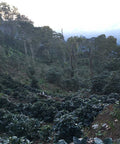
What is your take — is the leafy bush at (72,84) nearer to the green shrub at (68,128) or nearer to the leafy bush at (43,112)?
the leafy bush at (43,112)

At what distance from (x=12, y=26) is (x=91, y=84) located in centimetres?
2650

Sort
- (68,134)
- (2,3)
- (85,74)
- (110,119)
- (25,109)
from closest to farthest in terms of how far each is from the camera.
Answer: (68,134), (110,119), (25,109), (85,74), (2,3)

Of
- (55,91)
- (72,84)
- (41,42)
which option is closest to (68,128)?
Result: (55,91)

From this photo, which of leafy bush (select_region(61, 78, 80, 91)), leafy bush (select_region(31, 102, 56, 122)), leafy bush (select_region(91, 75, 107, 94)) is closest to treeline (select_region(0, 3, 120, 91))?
leafy bush (select_region(61, 78, 80, 91))

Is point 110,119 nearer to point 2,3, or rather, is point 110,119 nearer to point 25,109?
point 25,109

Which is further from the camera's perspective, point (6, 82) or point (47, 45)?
point (47, 45)

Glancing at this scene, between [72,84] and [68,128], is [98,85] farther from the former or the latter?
[68,128]

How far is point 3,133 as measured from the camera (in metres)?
5.50

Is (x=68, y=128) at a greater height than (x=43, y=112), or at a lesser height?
greater

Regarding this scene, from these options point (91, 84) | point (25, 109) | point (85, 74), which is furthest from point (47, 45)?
point (25, 109)

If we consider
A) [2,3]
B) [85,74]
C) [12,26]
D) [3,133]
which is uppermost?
[2,3]

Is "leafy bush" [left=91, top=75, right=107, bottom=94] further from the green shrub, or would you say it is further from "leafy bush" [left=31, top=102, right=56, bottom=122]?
the green shrub

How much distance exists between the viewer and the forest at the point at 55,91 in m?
4.02

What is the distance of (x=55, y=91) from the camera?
49.4 ft
